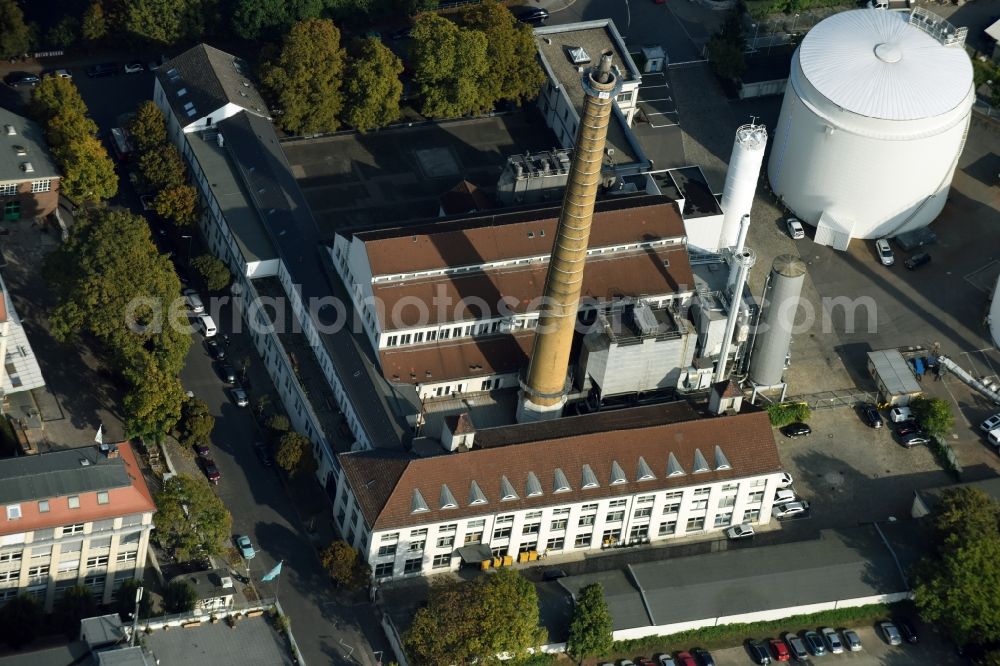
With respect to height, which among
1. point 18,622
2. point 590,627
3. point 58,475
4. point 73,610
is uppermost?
point 58,475

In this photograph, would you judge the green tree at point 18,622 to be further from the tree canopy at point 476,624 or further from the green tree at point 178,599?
the tree canopy at point 476,624

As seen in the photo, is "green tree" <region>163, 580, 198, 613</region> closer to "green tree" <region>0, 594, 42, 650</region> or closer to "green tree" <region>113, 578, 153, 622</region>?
"green tree" <region>113, 578, 153, 622</region>

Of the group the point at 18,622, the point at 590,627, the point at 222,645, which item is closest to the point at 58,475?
the point at 18,622

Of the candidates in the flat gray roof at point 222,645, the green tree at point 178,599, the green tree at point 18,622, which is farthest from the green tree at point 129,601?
the green tree at point 18,622

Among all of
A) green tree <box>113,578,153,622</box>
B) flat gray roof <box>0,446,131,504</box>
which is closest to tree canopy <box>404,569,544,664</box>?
green tree <box>113,578,153,622</box>

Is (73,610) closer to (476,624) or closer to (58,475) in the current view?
(58,475)

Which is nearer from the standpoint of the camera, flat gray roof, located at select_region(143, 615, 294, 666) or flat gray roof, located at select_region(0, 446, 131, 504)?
flat gray roof, located at select_region(143, 615, 294, 666)

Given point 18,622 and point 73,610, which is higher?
point 18,622
